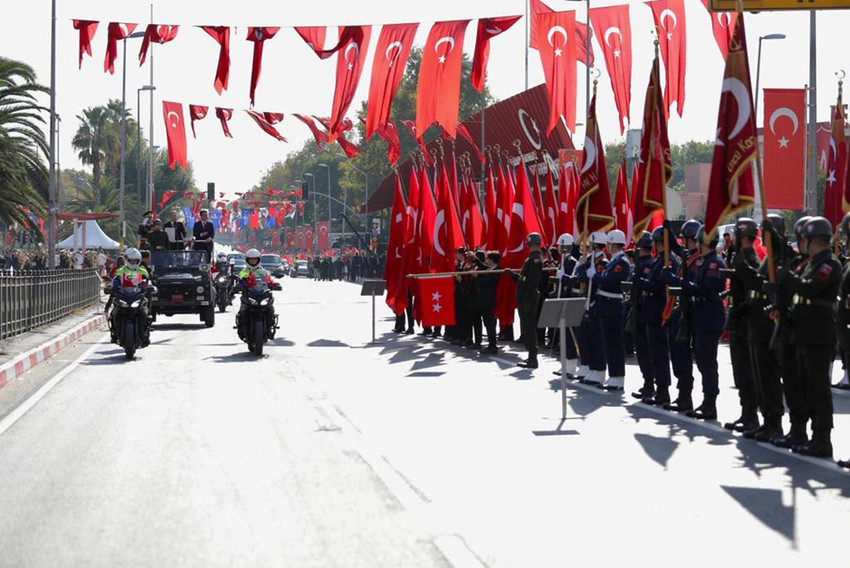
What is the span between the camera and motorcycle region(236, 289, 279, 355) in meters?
21.9

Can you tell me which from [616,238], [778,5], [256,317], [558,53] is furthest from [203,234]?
[616,238]

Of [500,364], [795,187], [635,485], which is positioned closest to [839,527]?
[635,485]

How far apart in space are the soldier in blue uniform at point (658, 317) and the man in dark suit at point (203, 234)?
67.2 feet

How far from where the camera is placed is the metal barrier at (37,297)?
23578 mm

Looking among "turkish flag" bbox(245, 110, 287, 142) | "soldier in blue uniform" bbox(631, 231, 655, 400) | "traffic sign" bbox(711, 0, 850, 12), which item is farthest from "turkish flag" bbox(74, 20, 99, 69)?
"soldier in blue uniform" bbox(631, 231, 655, 400)

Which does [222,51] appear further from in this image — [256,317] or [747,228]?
[747,228]

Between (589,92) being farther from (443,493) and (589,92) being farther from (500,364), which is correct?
(443,493)

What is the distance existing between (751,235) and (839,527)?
4.58 metres

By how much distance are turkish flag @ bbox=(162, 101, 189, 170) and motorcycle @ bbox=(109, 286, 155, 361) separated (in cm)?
1389

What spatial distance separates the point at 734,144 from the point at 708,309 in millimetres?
1618

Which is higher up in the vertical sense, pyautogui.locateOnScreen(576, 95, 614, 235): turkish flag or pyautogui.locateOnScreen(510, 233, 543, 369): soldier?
pyautogui.locateOnScreen(576, 95, 614, 235): turkish flag

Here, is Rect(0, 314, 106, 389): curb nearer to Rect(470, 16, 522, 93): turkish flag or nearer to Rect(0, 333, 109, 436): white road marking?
Rect(0, 333, 109, 436): white road marking

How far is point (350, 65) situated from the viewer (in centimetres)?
2655

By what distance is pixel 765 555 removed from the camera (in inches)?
274
